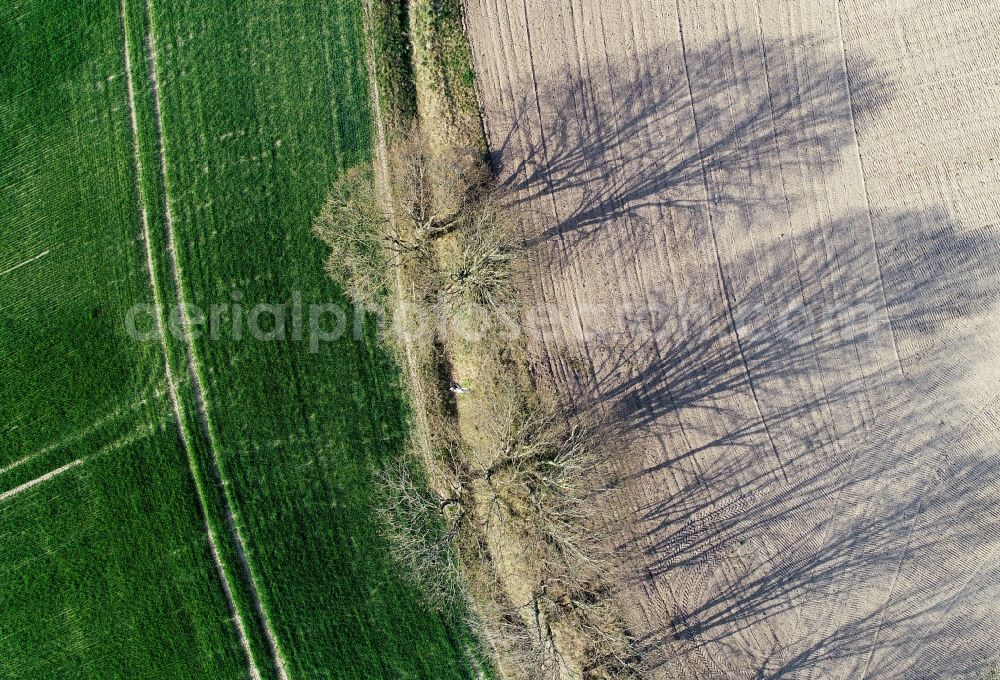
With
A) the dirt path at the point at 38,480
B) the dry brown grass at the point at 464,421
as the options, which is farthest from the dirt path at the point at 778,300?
the dirt path at the point at 38,480

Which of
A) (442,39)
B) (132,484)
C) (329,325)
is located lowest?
(132,484)

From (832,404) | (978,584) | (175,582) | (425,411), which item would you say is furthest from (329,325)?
(978,584)

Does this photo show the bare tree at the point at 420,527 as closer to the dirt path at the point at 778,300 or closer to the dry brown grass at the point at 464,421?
the dry brown grass at the point at 464,421

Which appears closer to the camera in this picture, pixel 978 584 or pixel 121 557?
pixel 978 584

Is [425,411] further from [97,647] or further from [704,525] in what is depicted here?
[97,647]

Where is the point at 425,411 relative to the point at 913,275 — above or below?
above

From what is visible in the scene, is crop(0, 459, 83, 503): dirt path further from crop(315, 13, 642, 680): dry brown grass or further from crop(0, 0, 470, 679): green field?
crop(315, 13, 642, 680): dry brown grass
